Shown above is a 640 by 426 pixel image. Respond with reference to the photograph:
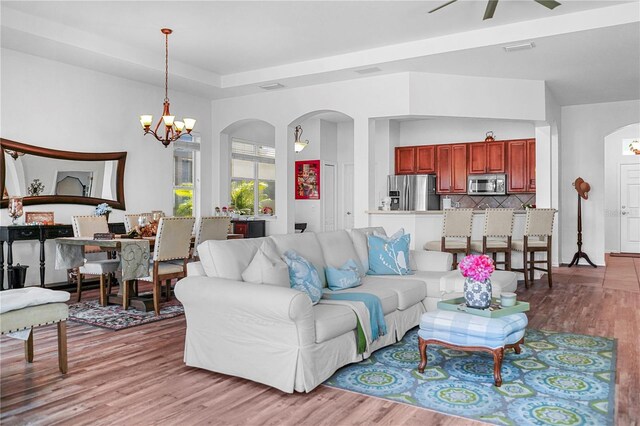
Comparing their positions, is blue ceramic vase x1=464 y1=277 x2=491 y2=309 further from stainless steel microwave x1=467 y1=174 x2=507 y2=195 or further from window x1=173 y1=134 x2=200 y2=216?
stainless steel microwave x1=467 y1=174 x2=507 y2=195

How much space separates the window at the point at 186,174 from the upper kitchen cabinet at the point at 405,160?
4.20 meters

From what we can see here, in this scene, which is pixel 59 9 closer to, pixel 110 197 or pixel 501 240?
pixel 110 197

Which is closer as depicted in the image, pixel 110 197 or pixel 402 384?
pixel 402 384

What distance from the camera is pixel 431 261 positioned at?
16.4 feet

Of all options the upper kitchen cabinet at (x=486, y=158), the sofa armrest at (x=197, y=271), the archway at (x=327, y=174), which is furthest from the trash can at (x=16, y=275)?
the upper kitchen cabinet at (x=486, y=158)

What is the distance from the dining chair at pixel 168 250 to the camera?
5.07m

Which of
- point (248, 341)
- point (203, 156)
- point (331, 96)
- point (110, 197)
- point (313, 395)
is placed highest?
point (331, 96)

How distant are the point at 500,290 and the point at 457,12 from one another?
9.40ft

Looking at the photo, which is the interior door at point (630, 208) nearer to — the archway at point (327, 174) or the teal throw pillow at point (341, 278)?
the archway at point (327, 174)

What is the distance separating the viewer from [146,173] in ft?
25.1

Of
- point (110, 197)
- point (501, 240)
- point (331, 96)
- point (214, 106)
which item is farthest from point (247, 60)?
point (501, 240)

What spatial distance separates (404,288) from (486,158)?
639 centimetres

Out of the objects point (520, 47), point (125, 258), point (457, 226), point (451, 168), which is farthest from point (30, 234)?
point (451, 168)

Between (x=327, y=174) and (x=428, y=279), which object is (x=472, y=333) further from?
(x=327, y=174)
